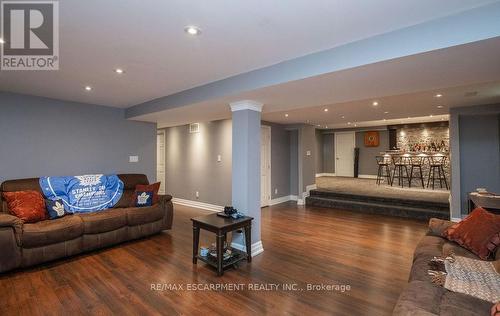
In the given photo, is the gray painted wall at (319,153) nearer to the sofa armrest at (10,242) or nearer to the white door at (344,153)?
the white door at (344,153)

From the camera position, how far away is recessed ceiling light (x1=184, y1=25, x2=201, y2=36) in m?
1.91

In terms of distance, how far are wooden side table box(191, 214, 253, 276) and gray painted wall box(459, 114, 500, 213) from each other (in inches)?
183

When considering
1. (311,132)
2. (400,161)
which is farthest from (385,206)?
(400,161)

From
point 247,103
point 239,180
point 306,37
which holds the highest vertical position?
point 306,37

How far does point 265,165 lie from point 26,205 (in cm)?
478

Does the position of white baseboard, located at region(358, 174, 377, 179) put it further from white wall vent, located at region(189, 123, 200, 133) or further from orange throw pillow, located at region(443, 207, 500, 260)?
orange throw pillow, located at region(443, 207, 500, 260)

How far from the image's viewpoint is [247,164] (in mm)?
3428

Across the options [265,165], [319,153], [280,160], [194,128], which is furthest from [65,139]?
[319,153]

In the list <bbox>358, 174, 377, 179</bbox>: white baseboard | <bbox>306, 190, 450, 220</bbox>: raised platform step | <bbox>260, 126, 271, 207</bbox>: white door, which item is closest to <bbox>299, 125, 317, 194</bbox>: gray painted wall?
<bbox>306, 190, 450, 220</bbox>: raised platform step

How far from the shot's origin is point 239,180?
11.5ft

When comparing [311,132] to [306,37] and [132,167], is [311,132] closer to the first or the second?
[132,167]

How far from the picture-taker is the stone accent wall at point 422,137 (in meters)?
8.70

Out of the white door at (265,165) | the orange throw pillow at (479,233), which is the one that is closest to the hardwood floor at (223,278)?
the orange throw pillow at (479,233)

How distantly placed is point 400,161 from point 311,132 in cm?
357
